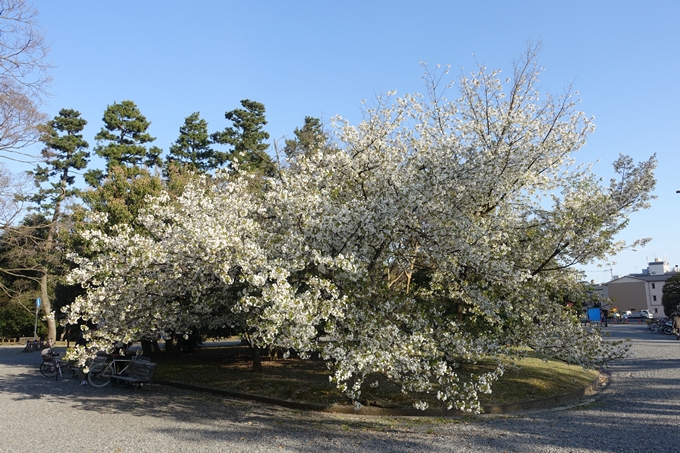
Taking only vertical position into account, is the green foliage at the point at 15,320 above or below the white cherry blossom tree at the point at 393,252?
below

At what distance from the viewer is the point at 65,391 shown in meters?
13.7

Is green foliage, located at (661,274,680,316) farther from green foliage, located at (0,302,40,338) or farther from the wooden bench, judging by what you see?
green foliage, located at (0,302,40,338)

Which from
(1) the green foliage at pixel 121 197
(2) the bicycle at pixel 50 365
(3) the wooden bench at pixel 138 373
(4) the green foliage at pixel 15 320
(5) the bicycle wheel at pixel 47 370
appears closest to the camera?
(3) the wooden bench at pixel 138 373

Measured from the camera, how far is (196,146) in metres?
54.2

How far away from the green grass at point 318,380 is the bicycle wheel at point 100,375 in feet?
5.53

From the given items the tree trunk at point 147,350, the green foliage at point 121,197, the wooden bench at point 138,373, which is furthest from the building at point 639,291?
the wooden bench at point 138,373

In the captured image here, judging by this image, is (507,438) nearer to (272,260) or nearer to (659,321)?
(272,260)

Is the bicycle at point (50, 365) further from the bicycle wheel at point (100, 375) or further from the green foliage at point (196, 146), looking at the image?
the green foliage at point (196, 146)

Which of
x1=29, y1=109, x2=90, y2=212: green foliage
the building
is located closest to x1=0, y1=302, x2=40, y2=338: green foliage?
x1=29, y1=109, x2=90, y2=212: green foliage

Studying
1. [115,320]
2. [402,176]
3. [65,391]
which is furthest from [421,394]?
[65,391]

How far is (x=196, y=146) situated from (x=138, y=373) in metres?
43.7

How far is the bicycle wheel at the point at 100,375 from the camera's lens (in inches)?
584

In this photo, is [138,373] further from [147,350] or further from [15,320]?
[15,320]

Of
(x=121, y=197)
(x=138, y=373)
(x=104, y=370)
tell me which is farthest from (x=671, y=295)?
(x=104, y=370)
